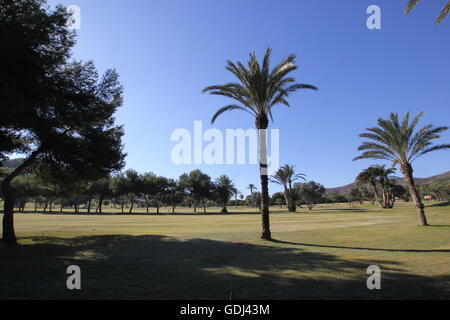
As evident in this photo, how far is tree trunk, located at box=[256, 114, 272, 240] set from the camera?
15789mm

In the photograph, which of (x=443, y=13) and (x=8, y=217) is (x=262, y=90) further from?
(x=8, y=217)

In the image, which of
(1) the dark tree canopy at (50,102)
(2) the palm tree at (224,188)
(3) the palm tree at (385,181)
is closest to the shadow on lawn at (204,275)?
(1) the dark tree canopy at (50,102)

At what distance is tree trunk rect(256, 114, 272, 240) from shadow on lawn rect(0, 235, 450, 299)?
3.48 m

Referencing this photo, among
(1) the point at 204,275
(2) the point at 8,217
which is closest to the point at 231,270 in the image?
(1) the point at 204,275

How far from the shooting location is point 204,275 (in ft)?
25.8

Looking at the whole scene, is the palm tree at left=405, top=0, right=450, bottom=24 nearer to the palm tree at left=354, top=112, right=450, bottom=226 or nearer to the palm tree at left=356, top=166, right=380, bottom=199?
the palm tree at left=354, top=112, right=450, bottom=226

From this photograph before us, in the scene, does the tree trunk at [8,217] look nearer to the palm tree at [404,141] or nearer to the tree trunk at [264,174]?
the tree trunk at [264,174]

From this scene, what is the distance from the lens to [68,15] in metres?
15.4

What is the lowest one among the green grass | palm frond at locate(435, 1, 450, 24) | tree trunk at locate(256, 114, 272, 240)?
the green grass

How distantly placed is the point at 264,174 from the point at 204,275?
9493 mm

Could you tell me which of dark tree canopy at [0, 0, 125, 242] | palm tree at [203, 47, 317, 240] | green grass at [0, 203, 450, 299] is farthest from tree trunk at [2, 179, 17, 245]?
palm tree at [203, 47, 317, 240]
